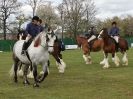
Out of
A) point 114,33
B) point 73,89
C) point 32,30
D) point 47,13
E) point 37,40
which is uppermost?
point 32,30

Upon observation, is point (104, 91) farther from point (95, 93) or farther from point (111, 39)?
point (111, 39)

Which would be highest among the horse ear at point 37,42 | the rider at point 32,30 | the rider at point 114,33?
the rider at point 32,30

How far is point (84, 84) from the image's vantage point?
51.0 ft

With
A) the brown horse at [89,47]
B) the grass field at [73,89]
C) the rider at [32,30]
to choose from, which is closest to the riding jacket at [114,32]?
the brown horse at [89,47]

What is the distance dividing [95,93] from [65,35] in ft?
283

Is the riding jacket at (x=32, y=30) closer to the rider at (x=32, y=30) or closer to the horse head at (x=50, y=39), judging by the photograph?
the rider at (x=32, y=30)

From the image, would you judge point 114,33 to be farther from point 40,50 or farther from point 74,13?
point 74,13

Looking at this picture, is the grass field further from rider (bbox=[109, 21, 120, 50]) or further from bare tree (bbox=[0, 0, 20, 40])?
bare tree (bbox=[0, 0, 20, 40])

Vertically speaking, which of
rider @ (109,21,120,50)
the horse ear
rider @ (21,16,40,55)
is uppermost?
rider @ (21,16,40,55)

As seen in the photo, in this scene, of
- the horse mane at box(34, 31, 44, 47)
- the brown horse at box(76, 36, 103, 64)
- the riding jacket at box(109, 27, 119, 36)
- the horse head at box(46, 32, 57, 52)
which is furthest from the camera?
the brown horse at box(76, 36, 103, 64)

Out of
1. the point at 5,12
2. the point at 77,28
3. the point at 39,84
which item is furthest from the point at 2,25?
Answer: the point at 39,84

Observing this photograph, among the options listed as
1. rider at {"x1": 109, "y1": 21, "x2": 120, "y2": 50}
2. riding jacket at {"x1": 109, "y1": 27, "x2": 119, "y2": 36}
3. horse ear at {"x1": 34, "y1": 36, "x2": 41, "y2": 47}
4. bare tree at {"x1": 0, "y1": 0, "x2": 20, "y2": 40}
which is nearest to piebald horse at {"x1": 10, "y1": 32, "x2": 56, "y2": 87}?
horse ear at {"x1": 34, "y1": 36, "x2": 41, "y2": 47}

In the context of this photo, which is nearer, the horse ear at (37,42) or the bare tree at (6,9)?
the horse ear at (37,42)

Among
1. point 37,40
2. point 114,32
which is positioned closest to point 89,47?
point 114,32
